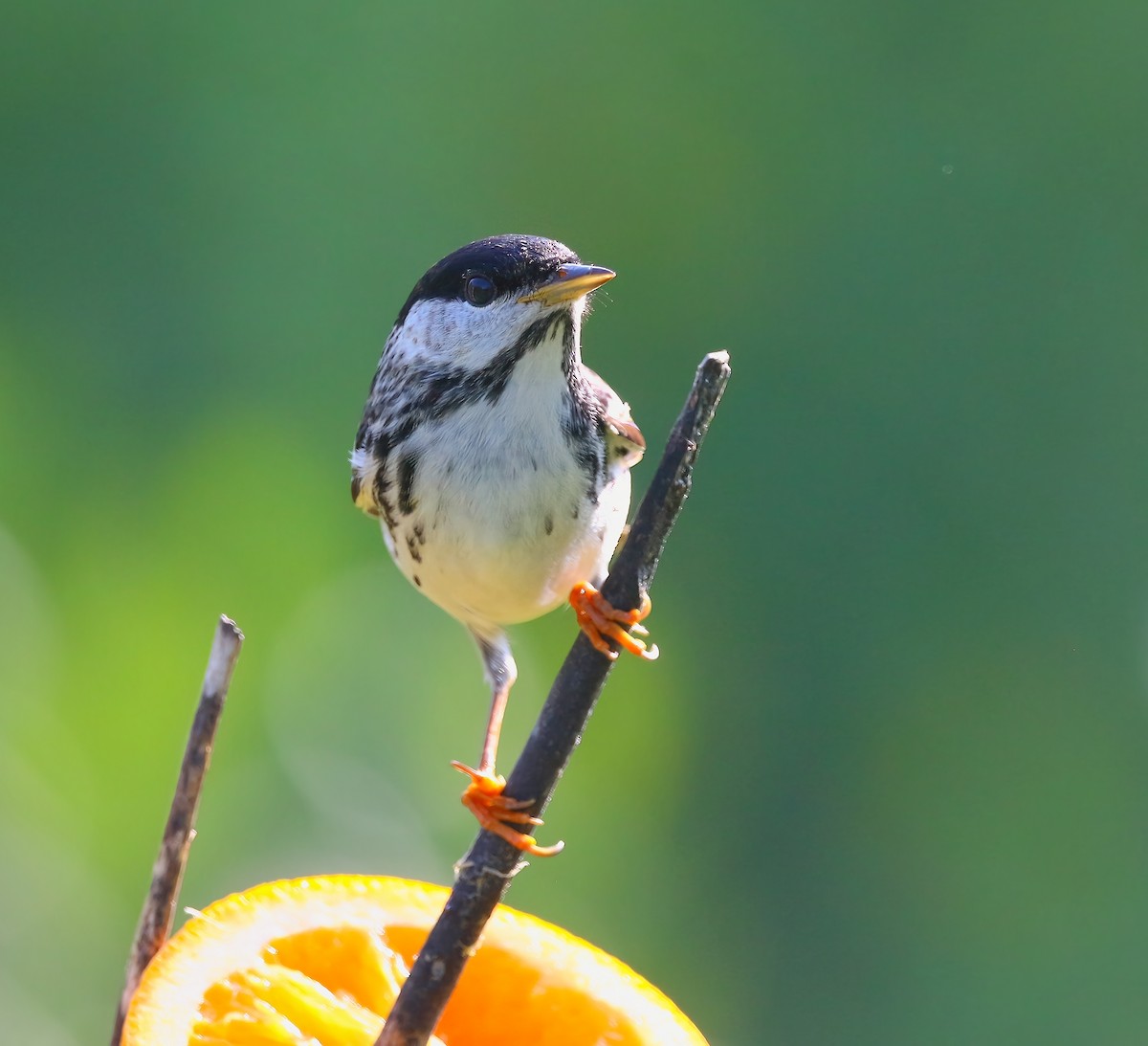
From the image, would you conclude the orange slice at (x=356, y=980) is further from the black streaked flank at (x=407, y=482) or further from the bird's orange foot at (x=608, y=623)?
the black streaked flank at (x=407, y=482)

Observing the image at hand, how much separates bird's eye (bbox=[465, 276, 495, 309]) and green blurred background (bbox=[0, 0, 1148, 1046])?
2401 mm

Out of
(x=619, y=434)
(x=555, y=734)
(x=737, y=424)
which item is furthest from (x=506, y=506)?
(x=737, y=424)

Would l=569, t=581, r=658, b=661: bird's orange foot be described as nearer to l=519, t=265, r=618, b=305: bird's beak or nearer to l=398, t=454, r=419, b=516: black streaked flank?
l=398, t=454, r=419, b=516: black streaked flank

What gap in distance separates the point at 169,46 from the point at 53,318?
1.73m

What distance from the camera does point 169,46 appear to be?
281 inches

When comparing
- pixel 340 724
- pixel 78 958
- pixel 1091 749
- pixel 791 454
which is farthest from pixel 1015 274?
pixel 78 958

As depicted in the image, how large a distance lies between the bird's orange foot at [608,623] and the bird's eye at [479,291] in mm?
535

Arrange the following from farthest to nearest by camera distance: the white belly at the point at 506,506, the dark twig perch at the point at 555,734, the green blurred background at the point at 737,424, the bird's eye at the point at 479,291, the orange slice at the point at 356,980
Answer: the green blurred background at the point at 737,424 < the bird's eye at the point at 479,291 < the white belly at the point at 506,506 < the orange slice at the point at 356,980 < the dark twig perch at the point at 555,734

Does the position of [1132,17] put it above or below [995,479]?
above

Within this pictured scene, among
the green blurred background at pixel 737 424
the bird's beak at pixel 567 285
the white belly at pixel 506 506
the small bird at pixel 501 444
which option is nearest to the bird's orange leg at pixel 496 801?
the small bird at pixel 501 444

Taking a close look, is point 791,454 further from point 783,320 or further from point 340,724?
point 340,724

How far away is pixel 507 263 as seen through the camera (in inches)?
92.5

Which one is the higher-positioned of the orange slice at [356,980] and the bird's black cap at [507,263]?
the bird's black cap at [507,263]

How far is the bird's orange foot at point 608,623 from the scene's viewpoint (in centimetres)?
151
